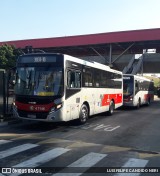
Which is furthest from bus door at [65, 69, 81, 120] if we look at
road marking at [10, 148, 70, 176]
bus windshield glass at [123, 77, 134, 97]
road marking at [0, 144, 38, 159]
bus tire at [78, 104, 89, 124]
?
bus windshield glass at [123, 77, 134, 97]

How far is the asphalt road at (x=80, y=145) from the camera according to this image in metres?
7.22

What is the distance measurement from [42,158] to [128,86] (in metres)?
17.3

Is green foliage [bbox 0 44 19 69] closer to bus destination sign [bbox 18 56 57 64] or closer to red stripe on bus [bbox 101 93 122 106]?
red stripe on bus [bbox 101 93 122 106]

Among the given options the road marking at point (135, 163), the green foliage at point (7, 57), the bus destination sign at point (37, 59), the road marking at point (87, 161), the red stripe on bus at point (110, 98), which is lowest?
the road marking at point (135, 163)

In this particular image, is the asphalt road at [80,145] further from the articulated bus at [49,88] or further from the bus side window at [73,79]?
the bus side window at [73,79]

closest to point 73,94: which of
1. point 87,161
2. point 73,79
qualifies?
point 73,79

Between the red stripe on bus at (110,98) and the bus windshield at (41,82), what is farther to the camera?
the red stripe on bus at (110,98)

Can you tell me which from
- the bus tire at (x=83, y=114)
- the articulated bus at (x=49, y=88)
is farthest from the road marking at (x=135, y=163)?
the bus tire at (x=83, y=114)

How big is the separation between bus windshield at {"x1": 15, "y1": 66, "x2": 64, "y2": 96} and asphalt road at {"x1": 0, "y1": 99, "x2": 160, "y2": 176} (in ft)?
5.03

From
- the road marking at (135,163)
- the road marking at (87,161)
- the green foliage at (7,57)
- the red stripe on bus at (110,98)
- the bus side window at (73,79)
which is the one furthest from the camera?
the green foliage at (7,57)

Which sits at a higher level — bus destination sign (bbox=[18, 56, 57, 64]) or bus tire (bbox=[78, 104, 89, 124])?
bus destination sign (bbox=[18, 56, 57, 64])

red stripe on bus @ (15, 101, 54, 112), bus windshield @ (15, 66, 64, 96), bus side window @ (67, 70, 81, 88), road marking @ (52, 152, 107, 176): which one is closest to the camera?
road marking @ (52, 152, 107, 176)

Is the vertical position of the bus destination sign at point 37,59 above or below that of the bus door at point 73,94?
above

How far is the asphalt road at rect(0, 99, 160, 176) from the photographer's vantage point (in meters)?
7.22
